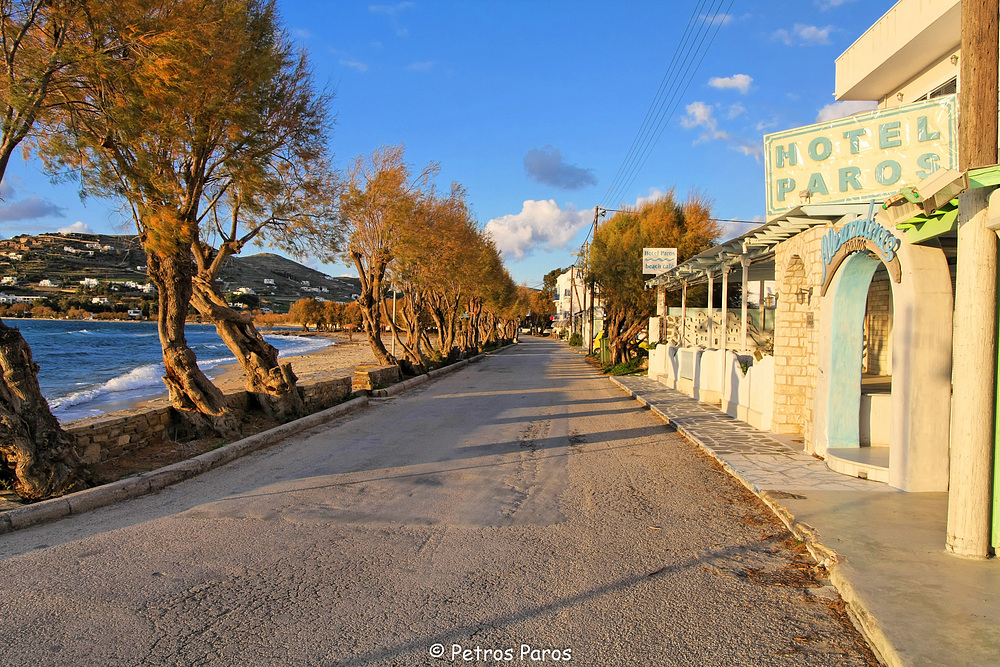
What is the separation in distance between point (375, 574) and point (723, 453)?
21.1 feet

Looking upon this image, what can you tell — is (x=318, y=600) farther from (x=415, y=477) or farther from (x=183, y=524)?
(x=415, y=477)

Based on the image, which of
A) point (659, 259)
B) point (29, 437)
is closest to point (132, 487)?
point (29, 437)

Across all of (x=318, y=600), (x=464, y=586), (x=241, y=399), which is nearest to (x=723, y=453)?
(x=464, y=586)

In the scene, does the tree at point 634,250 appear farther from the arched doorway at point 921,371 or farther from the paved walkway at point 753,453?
the arched doorway at point 921,371

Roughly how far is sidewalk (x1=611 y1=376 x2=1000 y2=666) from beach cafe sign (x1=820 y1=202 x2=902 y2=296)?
2.50 m

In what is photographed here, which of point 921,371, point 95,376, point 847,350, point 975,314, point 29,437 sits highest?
point 975,314

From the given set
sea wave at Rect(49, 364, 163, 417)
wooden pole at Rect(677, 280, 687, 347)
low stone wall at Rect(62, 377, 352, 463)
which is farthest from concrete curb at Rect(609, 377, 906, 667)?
sea wave at Rect(49, 364, 163, 417)

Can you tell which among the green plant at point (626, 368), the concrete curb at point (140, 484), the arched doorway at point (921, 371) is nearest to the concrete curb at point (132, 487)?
the concrete curb at point (140, 484)

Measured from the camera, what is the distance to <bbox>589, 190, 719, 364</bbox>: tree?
27.1 meters

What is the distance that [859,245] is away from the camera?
7.97 metres

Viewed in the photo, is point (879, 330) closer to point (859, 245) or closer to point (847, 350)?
point (847, 350)

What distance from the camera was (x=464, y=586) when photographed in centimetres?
455

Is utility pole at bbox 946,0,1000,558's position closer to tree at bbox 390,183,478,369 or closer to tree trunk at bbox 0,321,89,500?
tree trunk at bbox 0,321,89,500

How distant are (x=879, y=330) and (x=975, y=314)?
43.5 ft
